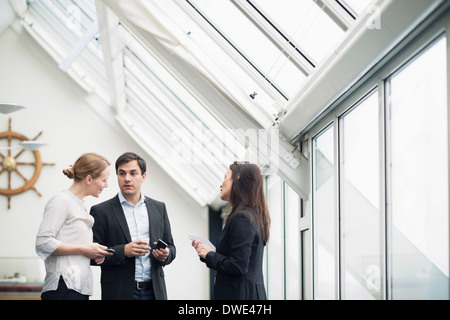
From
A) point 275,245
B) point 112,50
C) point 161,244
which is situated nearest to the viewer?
point 161,244

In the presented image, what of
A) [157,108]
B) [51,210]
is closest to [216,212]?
[157,108]

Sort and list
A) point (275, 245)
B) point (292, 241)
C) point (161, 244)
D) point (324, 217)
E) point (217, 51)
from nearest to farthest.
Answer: point (161, 244) < point (324, 217) < point (217, 51) < point (292, 241) < point (275, 245)

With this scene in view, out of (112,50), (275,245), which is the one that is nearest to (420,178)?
(275,245)

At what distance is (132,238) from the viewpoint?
3.17 metres

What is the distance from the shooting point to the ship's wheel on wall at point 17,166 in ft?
35.3

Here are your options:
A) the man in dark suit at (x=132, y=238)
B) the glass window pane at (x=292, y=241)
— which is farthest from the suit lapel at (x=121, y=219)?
the glass window pane at (x=292, y=241)

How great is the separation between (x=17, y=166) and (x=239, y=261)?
8.85 meters

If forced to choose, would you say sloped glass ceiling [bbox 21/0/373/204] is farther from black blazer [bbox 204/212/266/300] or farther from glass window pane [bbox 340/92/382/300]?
black blazer [bbox 204/212/266/300]

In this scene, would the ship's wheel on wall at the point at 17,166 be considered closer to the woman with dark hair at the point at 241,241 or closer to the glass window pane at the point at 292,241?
the glass window pane at the point at 292,241

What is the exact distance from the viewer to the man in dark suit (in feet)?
9.98

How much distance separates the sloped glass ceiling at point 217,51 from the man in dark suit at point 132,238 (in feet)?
3.59

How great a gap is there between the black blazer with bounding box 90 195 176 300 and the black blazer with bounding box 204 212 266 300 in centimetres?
43

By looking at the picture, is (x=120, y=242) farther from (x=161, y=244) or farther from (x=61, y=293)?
(x=61, y=293)

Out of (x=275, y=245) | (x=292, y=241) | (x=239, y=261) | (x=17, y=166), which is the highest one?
(x=17, y=166)
